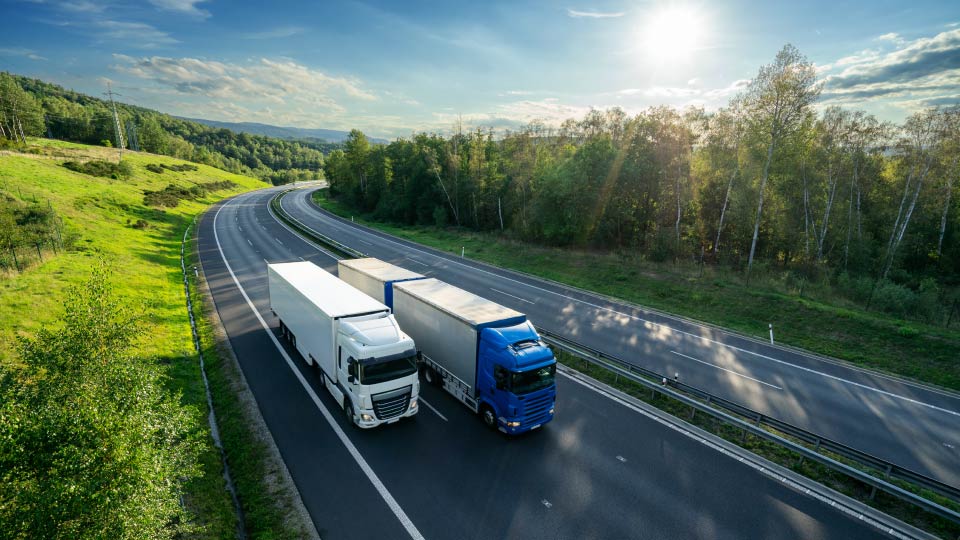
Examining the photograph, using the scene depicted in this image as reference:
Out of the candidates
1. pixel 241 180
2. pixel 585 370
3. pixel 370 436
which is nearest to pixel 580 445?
pixel 585 370

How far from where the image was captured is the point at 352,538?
936 cm

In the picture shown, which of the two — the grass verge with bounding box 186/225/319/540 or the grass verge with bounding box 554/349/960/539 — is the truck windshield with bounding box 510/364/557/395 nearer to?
the grass verge with bounding box 554/349/960/539

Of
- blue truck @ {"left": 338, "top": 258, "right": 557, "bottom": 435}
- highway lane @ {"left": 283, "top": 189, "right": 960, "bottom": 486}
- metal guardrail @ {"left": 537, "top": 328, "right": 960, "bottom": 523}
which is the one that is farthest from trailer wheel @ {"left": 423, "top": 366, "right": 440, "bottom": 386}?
highway lane @ {"left": 283, "top": 189, "right": 960, "bottom": 486}

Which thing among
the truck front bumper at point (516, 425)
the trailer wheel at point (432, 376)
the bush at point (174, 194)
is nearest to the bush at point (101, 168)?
the bush at point (174, 194)

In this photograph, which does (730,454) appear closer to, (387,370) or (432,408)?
(432,408)

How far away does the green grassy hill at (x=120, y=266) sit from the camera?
44.5ft

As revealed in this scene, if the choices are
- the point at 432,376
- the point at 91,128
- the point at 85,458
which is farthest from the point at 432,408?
the point at 91,128

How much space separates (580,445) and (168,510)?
10.8 metres

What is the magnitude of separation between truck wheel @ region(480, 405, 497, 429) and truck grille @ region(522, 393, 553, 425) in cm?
116

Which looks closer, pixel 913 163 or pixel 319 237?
pixel 913 163

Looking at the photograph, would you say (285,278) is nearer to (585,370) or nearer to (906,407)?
(585,370)

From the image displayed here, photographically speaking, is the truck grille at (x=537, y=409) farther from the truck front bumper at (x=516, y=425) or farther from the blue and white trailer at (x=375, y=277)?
the blue and white trailer at (x=375, y=277)

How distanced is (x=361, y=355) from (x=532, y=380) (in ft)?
18.3

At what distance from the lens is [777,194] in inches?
1415
